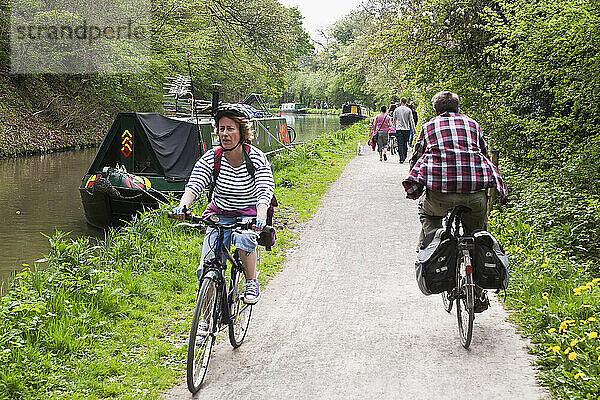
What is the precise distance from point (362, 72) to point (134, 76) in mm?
28037

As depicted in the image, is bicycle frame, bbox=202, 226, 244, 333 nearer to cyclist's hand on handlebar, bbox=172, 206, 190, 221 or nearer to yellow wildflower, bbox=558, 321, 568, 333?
cyclist's hand on handlebar, bbox=172, 206, 190, 221

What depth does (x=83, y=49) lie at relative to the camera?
104ft

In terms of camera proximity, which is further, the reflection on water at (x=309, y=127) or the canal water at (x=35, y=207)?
the reflection on water at (x=309, y=127)

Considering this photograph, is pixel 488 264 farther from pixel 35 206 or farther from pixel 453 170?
pixel 35 206

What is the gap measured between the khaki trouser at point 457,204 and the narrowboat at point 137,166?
7.80 m

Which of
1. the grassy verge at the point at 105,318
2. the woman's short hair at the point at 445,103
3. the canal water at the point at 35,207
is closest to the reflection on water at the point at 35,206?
the canal water at the point at 35,207

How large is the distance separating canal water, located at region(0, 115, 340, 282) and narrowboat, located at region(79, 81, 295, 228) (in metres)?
0.75

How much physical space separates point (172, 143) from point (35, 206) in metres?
4.13

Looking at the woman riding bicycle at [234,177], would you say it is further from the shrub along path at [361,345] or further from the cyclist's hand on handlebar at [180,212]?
the shrub along path at [361,345]

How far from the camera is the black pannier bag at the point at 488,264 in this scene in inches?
200

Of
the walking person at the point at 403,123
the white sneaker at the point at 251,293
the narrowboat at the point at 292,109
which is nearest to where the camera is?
the white sneaker at the point at 251,293

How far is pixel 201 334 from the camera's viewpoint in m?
4.48

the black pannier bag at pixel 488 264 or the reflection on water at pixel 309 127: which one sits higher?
the reflection on water at pixel 309 127

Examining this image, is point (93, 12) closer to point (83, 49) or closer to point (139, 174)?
point (83, 49)
